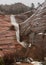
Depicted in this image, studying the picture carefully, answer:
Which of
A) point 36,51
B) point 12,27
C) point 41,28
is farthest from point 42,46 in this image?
point 12,27

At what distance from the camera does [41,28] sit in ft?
54.6

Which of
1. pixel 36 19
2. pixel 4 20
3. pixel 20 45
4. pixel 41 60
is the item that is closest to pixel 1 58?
pixel 41 60

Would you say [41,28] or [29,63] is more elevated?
[41,28]

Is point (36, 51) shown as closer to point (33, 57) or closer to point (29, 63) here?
point (33, 57)

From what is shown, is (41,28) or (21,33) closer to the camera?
(41,28)

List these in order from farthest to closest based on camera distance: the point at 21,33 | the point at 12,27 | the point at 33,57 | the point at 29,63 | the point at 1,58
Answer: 1. the point at 12,27
2. the point at 21,33
3. the point at 33,57
4. the point at 29,63
5. the point at 1,58

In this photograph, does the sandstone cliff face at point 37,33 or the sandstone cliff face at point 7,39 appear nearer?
the sandstone cliff face at point 37,33

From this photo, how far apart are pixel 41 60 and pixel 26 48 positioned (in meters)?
1.51

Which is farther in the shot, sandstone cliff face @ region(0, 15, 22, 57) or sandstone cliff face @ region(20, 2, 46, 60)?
sandstone cliff face @ region(0, 15, 22, 57)

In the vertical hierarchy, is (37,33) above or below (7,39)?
above

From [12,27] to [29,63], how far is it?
5.89m

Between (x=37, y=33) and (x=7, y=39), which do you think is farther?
(x=7, y=39)

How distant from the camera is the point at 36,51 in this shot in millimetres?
15359

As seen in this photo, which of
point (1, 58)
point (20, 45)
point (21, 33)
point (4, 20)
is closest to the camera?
point (1, 58)
